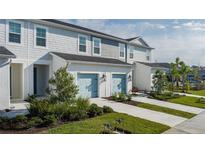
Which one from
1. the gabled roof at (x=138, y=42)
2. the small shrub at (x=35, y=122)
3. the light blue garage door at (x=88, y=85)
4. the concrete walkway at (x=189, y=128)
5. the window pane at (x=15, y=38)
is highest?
the gabled roof at (x=138, y=42)

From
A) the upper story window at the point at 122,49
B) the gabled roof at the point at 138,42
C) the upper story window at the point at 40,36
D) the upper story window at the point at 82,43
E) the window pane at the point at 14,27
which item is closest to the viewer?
the window pane at the point at 14,27

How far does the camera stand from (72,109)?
9336 mm

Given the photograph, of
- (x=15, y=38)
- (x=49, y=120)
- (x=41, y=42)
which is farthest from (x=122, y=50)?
(x=49, y=120)

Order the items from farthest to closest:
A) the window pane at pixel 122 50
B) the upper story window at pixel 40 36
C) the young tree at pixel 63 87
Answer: the window pane at pixel 122 50 < the upper story window at pixel 40 36 < the young tree at pixel 63 87

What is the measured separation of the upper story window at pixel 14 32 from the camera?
490 inches

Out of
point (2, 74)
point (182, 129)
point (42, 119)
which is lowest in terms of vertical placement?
point (182, 129)

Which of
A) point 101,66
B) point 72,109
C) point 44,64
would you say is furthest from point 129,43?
point 72,109

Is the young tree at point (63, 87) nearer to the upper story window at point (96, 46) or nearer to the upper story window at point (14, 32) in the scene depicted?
the upper story window at point (14, 32)

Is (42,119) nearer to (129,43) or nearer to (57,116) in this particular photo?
(57,116)

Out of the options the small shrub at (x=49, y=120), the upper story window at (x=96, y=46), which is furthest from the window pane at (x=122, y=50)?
the small shrub at (x=49, y=120)

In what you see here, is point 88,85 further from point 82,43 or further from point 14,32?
point 14,32

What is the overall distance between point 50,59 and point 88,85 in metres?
3.75

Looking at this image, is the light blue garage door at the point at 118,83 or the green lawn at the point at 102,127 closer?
the green lawn at the point at 102,127

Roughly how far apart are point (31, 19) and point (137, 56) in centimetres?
1585
